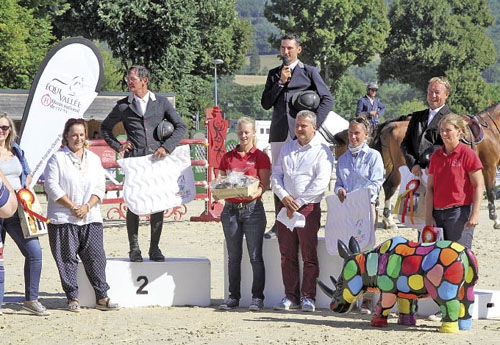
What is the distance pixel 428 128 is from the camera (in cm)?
848

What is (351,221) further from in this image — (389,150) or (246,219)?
(389,150)

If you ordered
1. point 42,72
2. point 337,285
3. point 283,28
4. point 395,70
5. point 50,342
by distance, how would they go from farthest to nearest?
1. point 395,70
2. point 283,28
3. point 42,72
4. point 337,285
5. point 50,342

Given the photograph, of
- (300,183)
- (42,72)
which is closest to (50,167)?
(300,183)

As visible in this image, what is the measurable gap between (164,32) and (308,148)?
100 ft

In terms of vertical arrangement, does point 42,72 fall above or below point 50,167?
above

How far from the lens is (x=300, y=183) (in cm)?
838

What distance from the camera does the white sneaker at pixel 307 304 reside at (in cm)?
845

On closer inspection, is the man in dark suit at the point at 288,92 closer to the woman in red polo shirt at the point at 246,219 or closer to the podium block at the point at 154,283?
the woman in red polo shirt at the point at 246,219

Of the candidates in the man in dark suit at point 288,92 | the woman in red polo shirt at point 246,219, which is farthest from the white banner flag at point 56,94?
the woman in red polo shirt at point 246,219

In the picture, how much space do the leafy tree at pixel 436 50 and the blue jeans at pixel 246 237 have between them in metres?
59.3

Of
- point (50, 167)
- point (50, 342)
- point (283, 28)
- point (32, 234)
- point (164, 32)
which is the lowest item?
point (50, 342)

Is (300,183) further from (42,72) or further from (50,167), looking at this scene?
(42,72)

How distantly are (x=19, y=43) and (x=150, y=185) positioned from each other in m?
24.8

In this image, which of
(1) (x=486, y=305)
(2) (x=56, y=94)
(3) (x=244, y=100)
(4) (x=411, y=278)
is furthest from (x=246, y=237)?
(3) (x=244, y=100)
